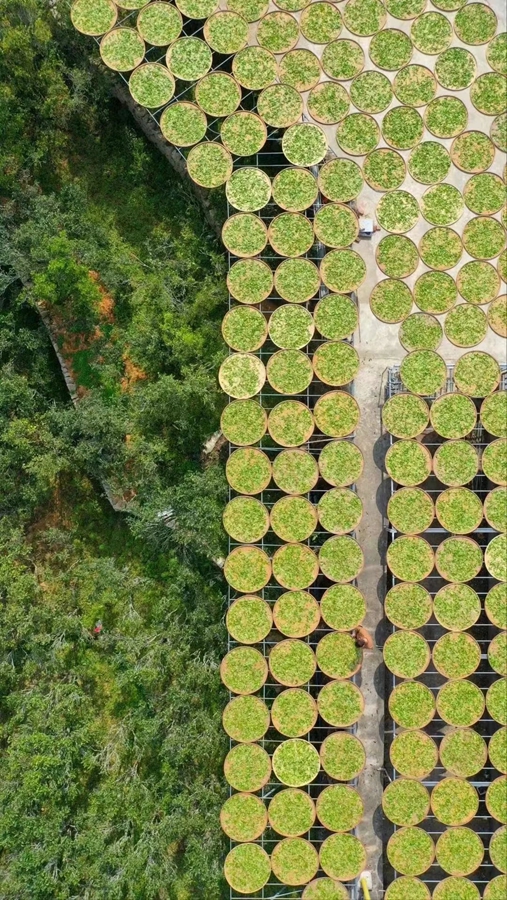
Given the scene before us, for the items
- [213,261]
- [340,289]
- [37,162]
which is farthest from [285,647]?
[37,162]

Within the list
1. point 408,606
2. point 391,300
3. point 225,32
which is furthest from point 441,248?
point 408,606

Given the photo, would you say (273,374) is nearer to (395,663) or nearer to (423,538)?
(423,538)

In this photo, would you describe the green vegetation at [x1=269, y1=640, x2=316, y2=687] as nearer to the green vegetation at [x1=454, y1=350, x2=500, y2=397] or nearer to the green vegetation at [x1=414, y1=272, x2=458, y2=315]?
the green vegetation at [x1=454, y1=350, x2=500, y2=397]

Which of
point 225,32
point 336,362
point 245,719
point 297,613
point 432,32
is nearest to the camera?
point 245,719

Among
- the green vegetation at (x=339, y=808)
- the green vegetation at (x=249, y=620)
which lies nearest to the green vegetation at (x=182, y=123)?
the green vegetation at (x=249, y=620)

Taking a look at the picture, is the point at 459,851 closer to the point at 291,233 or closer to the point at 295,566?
the point at 295,566

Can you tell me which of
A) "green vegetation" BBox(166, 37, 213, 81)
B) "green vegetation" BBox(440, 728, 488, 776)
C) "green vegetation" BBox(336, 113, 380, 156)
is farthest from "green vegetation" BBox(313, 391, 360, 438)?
"green vegetation" BBox(166, 37, 213, 81)
